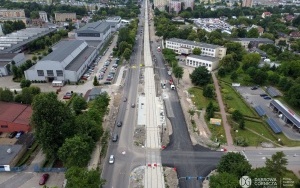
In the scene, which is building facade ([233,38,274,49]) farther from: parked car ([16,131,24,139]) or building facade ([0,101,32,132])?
parked car ([16,131,24,139])

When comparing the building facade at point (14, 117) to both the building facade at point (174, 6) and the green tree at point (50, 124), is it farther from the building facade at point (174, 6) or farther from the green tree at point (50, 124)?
the building facade at point (174, 6)

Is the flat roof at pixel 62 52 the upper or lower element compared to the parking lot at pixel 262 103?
upper

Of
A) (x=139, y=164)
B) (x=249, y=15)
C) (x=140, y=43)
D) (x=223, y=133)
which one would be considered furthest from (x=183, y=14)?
(x=139, y=164)

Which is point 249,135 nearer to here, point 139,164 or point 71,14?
point 139,164

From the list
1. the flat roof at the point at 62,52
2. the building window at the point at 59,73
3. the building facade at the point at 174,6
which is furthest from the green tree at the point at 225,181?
the building facade at the point at 174,6

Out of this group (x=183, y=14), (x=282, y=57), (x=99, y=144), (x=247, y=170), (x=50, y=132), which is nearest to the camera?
(x=247, y=170)

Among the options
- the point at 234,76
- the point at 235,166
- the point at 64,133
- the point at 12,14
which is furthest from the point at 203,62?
the point at 12,14
